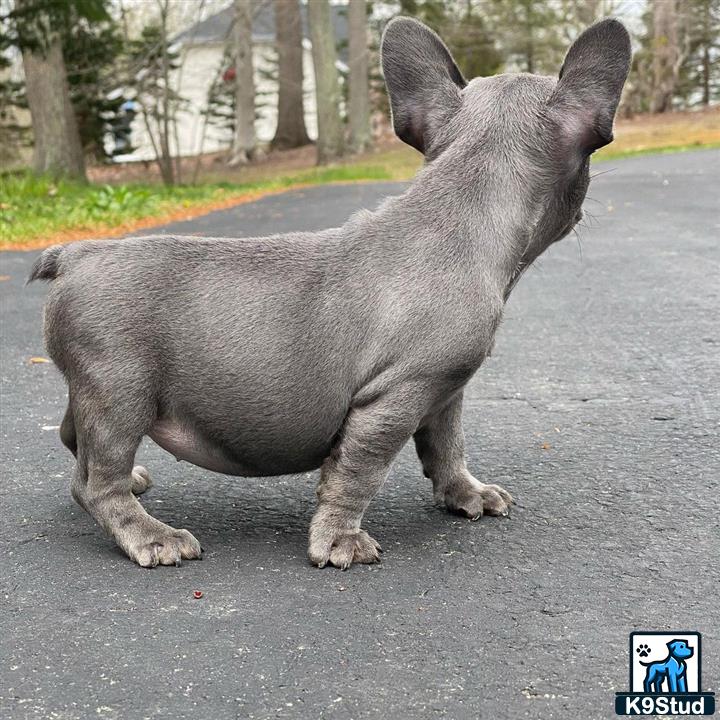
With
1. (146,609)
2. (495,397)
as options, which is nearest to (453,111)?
(146,609)

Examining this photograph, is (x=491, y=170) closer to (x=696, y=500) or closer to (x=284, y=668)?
(x=696, y=500)

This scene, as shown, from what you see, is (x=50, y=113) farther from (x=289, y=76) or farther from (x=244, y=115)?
(x=289, y=76)

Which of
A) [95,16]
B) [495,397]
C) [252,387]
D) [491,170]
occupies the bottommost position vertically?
[495,397]

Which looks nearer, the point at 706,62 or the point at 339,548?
the point at 339,548

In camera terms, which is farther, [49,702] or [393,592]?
[393,592]

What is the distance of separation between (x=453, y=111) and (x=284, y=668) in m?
1.91

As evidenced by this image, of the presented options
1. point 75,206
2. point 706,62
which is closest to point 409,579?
point 75,206

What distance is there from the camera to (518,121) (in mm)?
3379

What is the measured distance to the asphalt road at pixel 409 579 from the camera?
8.27ft

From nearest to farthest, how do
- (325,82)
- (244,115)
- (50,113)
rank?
(50,113) < (325,82) < (244,115)

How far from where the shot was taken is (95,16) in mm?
19984

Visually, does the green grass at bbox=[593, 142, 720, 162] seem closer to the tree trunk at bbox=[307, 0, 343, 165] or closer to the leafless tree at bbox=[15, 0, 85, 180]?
the tree trunk at bbox=[307, 0, 343, 165]

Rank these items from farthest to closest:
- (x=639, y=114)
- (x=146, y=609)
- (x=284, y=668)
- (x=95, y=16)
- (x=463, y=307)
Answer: (x=639, y=114), (x=95, y=16), (x=463, y=307), (x=146, y=609), (x=284, y=668)

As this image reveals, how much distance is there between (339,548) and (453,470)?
0.65m
